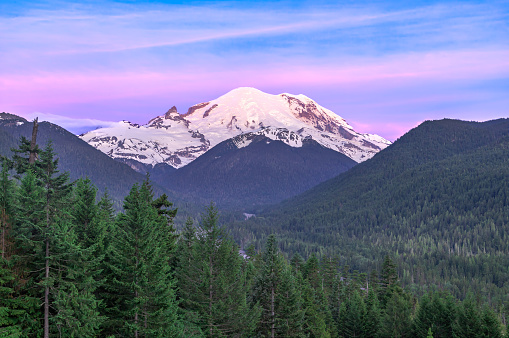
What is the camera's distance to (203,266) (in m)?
41.7

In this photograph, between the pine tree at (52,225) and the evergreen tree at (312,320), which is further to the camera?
the evergreen tree at (312,320)

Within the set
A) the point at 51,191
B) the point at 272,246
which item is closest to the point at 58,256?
the point at 51,191

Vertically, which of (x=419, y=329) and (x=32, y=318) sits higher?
(x=32, y=318)

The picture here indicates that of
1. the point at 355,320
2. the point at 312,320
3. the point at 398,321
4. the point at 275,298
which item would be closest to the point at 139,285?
the point at 275,298

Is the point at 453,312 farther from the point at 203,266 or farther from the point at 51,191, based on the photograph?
the point at 51,191

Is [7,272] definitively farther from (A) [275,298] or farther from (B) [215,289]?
(A) [275,298]

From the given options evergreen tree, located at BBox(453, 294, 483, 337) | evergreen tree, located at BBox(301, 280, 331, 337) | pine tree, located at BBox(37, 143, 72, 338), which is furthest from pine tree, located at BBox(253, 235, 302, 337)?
evergreen tree, located at BBox(453, 294, 483, 337)

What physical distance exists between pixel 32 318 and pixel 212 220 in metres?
17.5

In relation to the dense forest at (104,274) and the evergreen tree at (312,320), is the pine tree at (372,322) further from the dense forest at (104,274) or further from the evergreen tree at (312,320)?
the dense forest at (104,274)

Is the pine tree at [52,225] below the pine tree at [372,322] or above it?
above

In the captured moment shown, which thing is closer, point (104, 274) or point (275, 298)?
point (104, 274)

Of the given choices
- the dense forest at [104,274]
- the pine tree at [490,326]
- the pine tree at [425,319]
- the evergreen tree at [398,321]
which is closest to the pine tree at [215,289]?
the dense forest at [104,274]

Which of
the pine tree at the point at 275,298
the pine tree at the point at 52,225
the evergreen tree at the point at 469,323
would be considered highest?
the pine tree at the point at 52,225

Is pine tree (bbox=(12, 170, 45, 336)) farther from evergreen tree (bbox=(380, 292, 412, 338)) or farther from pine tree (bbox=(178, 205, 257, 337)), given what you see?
evergreen tree (bbox=(380, 292, 412, 338))
